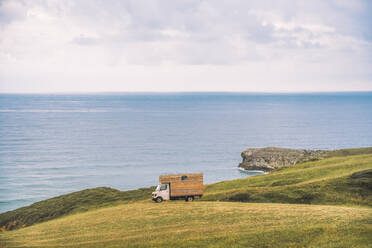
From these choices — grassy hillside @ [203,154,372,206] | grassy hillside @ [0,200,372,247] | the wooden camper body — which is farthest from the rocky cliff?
grassy hillside @ [0,200,372,247]

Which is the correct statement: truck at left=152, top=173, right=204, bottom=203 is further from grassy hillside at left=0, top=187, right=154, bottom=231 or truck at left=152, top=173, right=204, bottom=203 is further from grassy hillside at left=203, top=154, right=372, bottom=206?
grassy hillside at left=0, top=187, right=154, bottom=231

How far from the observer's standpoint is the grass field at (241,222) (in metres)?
25.7

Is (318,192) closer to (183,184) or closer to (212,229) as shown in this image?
(183,184)

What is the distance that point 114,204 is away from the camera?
5312 centimetres

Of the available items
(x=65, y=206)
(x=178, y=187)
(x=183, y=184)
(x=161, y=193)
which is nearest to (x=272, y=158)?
(x=65, y=206)

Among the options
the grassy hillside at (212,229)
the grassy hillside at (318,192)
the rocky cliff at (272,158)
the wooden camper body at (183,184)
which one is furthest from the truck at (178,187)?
the rocky cliff at (272,158)

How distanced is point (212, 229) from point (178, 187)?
50.6ft

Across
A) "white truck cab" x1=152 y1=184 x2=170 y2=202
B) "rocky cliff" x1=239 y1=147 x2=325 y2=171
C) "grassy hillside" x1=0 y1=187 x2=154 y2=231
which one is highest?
"white truck cab" x1=152 y1=184 x2=170 y2=202

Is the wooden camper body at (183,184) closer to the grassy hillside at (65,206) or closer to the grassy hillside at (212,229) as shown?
the grassy hillside at (212,229)

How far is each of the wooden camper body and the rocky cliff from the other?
7105 centimetres

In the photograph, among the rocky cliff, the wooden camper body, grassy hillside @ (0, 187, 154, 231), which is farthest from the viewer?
the rocky cliff

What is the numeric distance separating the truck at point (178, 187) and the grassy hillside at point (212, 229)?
437cm

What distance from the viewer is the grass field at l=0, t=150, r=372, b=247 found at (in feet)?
Answer: 84.4

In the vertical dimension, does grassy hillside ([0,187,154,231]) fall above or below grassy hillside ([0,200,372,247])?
below
